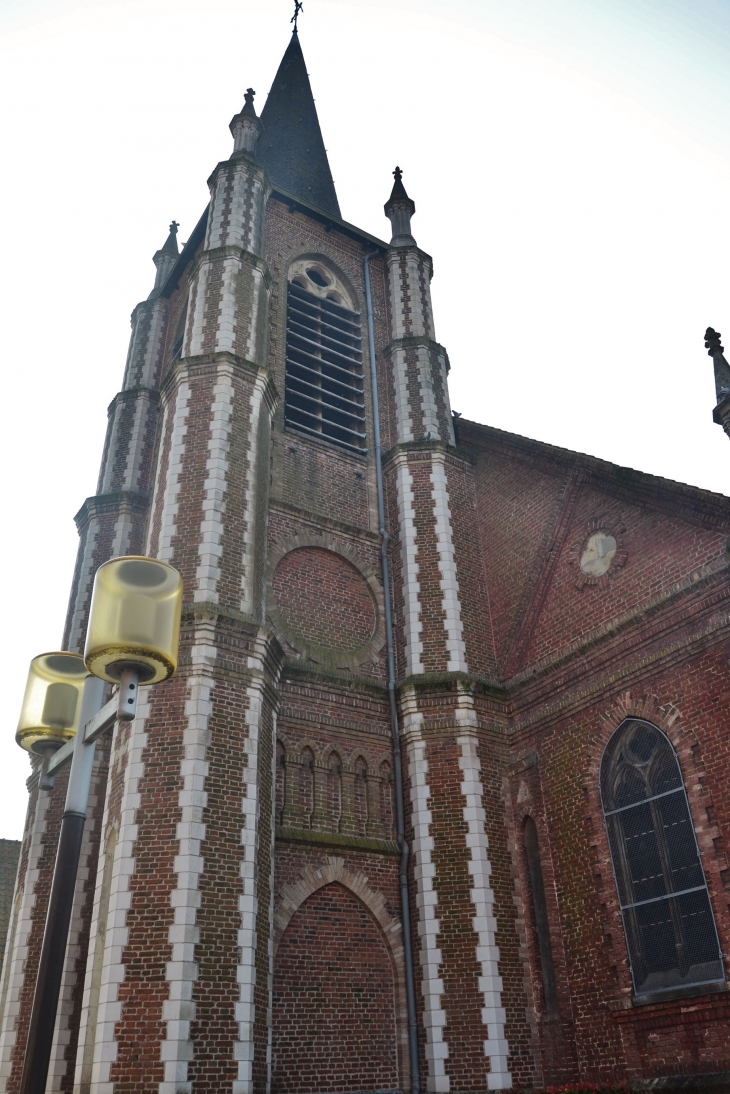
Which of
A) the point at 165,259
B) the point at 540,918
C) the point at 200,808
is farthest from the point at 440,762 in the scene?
the point at 165,259

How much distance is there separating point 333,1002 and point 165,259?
819 inches

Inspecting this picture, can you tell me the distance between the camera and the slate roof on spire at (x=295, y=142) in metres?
26.5

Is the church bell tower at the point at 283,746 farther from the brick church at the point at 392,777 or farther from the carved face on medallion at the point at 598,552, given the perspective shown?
the carved face on medallion at the point at 598,552

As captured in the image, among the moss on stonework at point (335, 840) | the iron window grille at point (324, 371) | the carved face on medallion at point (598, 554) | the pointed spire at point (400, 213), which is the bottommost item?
the moss on stonework at point (335, 840)

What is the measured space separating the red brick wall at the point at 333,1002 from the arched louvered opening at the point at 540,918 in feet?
7.32

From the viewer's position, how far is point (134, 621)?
4.94 m

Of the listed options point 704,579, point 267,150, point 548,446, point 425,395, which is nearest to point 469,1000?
point 704,579

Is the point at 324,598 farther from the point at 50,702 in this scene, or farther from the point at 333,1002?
the point at 50,702

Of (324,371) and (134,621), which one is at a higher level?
(324,371)

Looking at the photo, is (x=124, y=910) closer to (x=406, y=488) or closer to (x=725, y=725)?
(x=725, y=725)

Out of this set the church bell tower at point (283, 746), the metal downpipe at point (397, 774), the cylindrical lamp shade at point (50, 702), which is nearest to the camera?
the cylindrical lamp shade at point (50, 702)

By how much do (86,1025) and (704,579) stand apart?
382 inches

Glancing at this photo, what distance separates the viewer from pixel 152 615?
5.00m

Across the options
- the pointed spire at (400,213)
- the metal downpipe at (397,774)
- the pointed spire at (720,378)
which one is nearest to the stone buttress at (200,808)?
the metal downpipe at (397,774)
